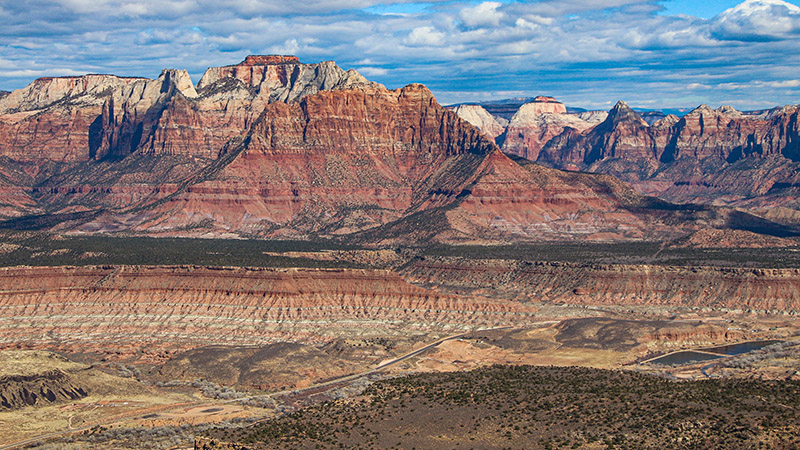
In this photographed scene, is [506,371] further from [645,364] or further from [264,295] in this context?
[264,295]

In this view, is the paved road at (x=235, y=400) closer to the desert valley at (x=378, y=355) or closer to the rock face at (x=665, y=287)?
the desert valley at (x=378, y=355)

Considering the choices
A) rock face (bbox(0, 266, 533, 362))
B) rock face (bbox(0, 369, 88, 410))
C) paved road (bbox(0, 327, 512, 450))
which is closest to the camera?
paved road (bbox(0, 327, 512, 450))

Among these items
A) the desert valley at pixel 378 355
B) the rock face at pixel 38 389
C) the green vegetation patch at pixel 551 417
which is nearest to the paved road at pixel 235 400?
the desert valley at pixel 378 355

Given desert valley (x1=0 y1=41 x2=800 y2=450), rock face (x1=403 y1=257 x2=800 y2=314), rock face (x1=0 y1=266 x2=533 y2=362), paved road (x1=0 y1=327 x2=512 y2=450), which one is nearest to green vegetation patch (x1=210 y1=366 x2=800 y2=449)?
desert valley (x1=0 y1=41 x2=800 y2=450)

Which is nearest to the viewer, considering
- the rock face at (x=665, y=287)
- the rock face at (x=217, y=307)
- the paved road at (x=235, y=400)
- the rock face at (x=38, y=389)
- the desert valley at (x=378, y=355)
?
the desert valley at (x=378, y=355)

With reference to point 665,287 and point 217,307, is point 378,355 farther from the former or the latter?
point 665,287

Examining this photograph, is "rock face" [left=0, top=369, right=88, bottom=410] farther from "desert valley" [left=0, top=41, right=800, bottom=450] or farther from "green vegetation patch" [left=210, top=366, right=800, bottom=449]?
"green vegetation patch" [left=210, top=366, right=800, bottom=449]

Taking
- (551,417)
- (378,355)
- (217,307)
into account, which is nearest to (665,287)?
(378,355)

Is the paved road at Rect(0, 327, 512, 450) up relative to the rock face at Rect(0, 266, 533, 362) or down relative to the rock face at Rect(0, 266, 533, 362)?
down

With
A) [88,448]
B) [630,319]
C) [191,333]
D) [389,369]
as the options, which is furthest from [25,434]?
[630,319]
